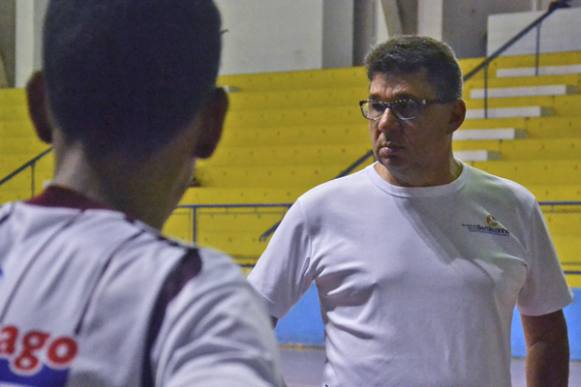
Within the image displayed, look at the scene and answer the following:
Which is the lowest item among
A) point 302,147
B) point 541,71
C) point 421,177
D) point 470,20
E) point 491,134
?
point 302,147

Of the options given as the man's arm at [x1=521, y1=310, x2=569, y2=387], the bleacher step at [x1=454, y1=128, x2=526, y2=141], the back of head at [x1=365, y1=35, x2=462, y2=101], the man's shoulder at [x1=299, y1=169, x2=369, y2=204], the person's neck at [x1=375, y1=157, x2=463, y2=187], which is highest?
the back of head at [x1=365, y1=35, x2=462, y2=101]

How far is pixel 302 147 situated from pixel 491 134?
2058mm

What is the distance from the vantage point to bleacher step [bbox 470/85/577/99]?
10.9m

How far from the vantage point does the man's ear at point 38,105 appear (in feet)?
3.12

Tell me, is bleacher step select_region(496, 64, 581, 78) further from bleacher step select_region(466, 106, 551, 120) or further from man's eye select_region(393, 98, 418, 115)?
man's eye select_region(393, 98, 418, 115)

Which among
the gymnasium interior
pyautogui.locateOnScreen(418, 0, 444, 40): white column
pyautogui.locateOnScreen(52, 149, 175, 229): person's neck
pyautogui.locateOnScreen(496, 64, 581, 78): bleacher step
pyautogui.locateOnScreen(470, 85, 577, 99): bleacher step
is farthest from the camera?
pyautogui.locateOnScreen(418, 0, 444, 40): white column

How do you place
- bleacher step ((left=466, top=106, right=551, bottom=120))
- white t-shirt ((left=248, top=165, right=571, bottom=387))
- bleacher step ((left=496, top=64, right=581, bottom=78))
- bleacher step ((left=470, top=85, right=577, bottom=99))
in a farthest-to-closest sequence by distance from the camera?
bleacher step ((left=496, top=64, right=581, bottom=78)), bleacher step ((left=470, top=85, right=577, bottom=99)), bleacher step ((left=466, top=106, right=551, bottom=120)), white t-shirt ((left=248, top=165, right=571, bottom=387))

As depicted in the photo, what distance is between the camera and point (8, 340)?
0.85 metres

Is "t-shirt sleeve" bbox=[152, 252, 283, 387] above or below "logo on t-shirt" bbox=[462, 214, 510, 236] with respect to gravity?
above

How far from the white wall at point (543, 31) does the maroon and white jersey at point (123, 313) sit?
11870 mm

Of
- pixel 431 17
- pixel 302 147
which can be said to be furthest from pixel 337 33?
pixel 302 147

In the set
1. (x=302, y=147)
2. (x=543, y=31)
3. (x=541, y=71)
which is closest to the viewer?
(x=302, y=147)

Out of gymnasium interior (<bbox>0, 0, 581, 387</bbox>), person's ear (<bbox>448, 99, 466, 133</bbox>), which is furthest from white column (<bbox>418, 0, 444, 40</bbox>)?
person's ear (<bbox>448, 99, 466, 133</bbox>)

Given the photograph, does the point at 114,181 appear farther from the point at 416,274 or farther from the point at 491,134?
the point at 491,134
